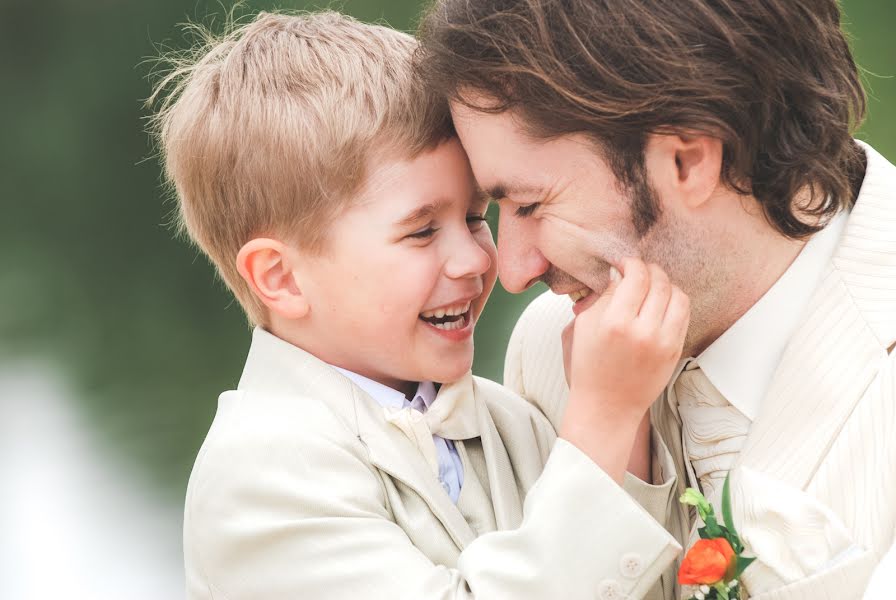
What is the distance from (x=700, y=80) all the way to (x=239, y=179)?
98 centimetres

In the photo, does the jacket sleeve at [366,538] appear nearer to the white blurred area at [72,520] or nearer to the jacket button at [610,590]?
the jacket button at [610,590]

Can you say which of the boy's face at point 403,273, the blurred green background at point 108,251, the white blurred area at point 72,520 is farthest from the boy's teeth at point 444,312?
the blurred green background at point 108,251

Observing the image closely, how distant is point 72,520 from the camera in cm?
590

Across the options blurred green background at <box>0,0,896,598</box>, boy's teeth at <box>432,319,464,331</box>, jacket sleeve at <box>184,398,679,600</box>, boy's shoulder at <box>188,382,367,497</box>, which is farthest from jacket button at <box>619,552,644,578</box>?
blurred green background at <box>0,0,896,598</box>

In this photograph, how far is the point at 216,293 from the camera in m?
8.60

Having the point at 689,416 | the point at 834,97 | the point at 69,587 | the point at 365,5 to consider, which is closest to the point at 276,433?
the point at 689,416

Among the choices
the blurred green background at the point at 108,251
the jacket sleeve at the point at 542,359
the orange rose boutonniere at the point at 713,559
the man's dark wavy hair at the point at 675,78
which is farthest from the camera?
the blurred green background at the point at 108,251

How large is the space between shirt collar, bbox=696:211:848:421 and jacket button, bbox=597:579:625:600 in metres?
0.52

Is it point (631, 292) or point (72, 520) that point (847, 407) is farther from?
point (72, 520)

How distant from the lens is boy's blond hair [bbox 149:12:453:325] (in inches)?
102

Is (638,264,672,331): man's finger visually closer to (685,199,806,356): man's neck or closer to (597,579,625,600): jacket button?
(685,199,806,356): man's neck

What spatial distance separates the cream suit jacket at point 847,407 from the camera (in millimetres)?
2309

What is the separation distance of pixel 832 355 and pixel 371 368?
Answer: 3.13 ft

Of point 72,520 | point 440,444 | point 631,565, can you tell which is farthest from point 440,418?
point 72,520
